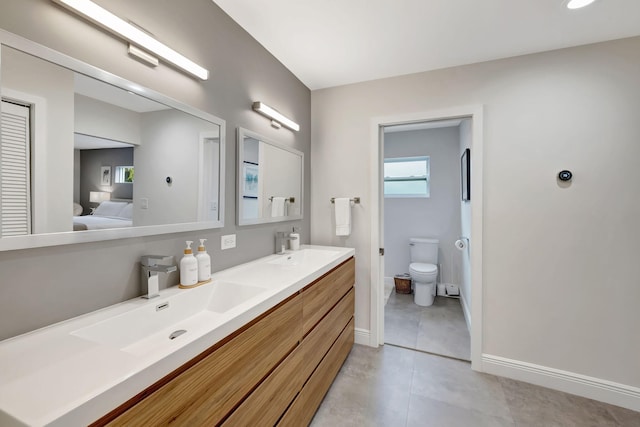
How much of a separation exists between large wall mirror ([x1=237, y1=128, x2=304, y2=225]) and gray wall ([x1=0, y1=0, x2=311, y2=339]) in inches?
2.6

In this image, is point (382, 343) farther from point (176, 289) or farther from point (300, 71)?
point (300, 71)

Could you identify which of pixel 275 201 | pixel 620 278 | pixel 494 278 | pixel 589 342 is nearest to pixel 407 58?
pixel 275 201

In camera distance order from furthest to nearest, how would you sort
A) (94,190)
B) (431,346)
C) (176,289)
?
(431,346) → (176,289) → (94,190)

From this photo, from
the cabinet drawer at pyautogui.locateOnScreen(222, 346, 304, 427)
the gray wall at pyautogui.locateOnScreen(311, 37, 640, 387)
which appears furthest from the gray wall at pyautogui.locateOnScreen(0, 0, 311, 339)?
the gray wall at pyautogui.locateOnScreen(311, 37, 640, 387)

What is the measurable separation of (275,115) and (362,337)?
6.85ft

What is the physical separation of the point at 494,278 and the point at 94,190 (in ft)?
8.34

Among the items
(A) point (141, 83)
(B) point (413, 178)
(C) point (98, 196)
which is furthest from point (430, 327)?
(A) point (141, 83)

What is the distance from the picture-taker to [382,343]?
253cm

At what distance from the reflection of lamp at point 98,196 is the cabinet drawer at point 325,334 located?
1.13 meters

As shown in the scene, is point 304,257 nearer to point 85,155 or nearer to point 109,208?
point 109,208

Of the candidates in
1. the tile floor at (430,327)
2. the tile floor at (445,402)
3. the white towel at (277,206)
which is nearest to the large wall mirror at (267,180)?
the white towel at (277,206)

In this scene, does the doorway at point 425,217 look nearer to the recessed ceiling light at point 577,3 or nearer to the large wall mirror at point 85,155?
the recessed ceiling light at point 577,3

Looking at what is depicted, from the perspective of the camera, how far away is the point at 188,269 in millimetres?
1282

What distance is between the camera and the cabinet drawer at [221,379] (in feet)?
2.27
